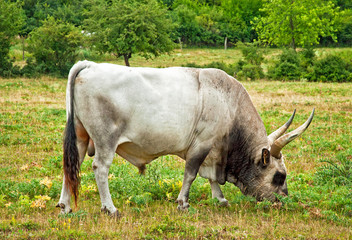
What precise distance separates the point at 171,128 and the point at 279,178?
207 centimetres

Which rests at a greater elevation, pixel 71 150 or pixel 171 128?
pixel 171 128

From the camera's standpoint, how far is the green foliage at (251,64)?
102 feet

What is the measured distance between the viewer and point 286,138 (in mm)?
6777

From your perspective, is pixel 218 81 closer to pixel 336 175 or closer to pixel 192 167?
pixel 192 167

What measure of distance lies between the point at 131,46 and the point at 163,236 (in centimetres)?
2975

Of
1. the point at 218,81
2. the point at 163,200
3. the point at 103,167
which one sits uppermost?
the point at 218,81

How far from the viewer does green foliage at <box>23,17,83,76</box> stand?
32.5 m

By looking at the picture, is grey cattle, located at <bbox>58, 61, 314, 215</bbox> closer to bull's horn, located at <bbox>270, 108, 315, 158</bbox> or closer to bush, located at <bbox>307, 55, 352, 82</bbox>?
bull's horn, located at <bbox>270, 108, 315, 158</bbox>

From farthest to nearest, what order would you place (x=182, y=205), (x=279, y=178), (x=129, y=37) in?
(x=129, y=37)
(x=279, y=178)
(x=182, y=205)

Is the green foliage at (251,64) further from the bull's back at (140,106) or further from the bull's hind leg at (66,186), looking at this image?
the bull's hind leg at (66,186)

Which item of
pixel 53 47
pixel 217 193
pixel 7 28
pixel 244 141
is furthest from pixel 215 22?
pixel 217 193

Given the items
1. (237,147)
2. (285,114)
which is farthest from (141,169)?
(285,114)

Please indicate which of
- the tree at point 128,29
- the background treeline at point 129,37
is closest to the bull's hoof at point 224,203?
the background treeline at point 129,37

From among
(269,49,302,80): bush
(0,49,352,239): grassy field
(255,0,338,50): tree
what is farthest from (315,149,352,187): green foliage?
(255,0,338,50): tree
